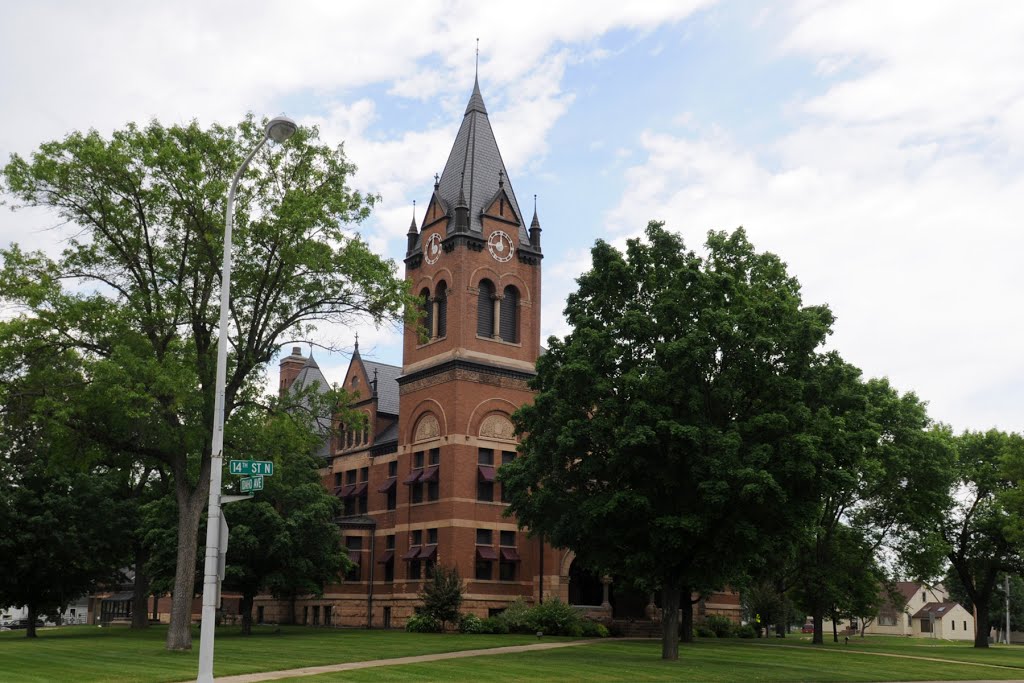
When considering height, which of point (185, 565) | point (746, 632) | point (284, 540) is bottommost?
point (746, 632)

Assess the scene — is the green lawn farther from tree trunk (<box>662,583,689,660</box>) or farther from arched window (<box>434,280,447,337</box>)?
arched window (<box>434,280,447,337</box>)

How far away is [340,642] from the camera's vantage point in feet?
130

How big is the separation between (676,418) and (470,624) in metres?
23.2

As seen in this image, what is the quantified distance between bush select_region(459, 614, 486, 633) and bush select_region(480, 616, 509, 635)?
0.15 meters

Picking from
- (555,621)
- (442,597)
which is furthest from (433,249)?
(555,621)

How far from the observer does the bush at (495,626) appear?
49844 mm

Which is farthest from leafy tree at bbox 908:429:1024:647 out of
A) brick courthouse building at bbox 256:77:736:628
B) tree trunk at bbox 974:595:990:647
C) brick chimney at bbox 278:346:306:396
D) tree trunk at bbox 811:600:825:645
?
brick chimney at bbox 278:346:306:396

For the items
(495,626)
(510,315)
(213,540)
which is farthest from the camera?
(510,315)

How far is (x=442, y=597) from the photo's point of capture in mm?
49125

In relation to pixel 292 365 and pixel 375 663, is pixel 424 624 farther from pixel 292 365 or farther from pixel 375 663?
pixel 292 365

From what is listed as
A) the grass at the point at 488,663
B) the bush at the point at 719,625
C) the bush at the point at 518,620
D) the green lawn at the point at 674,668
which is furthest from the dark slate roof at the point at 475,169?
the green lawn at the point at 674,668

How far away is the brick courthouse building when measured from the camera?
54250 millimetres

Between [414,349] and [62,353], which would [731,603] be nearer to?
[414,349]

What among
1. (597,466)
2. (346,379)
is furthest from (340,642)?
(346,379)
